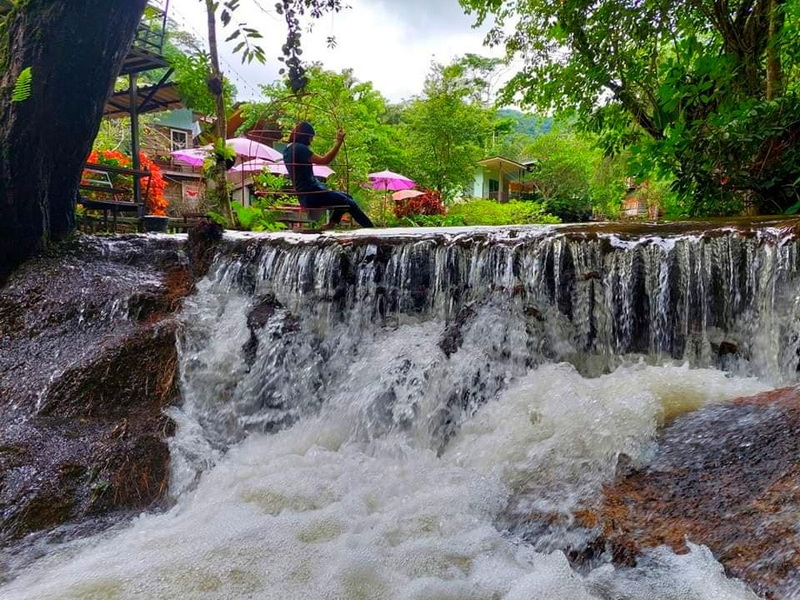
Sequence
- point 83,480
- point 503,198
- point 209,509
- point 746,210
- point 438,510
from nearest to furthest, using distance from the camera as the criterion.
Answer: point 438,510 → point 209,509 → point 83,480 → point 746,210 → point 503,198

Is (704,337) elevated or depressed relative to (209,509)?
elevated

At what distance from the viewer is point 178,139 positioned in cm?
2466

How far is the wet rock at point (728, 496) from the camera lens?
1.74m

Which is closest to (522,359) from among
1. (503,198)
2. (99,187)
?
(99,187)

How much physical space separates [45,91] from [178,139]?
71.8 feet

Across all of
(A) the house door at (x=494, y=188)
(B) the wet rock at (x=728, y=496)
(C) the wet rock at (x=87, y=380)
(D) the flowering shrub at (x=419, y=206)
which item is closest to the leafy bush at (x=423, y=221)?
(D) the flowering shrub at (x=419, y=206)

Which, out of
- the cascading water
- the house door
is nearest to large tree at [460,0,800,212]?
the cascading water

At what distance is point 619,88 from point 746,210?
9.44 ft

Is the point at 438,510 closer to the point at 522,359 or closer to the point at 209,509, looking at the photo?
the point at 209,509

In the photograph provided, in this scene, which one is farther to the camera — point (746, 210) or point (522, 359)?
point (746, 210)

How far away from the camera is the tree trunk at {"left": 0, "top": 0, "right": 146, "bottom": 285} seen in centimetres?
478

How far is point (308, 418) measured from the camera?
402 cm

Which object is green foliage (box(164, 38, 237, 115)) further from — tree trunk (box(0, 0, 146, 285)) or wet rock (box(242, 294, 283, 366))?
wet rock (box(242, 294, 283, 366))

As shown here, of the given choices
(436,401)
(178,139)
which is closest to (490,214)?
(436,401)
